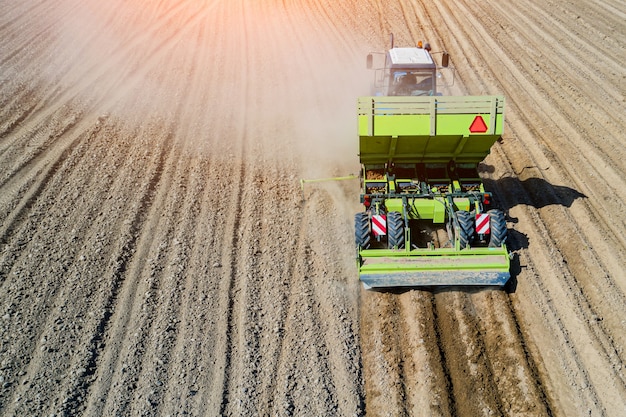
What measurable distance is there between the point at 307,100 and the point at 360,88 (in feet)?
6.45

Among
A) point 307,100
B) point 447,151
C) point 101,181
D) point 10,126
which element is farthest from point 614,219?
point 10,126

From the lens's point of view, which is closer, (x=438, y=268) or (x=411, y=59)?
(x=438, y=268)

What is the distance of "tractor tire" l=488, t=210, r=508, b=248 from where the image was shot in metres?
8.34

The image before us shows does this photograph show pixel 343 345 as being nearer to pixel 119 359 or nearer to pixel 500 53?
pixel 119 359

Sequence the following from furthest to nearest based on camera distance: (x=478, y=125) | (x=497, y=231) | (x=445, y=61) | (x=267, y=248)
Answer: (x=445, y=61) < (x=267, y=248) < (x=497, y=231) < (x=478, y=125)

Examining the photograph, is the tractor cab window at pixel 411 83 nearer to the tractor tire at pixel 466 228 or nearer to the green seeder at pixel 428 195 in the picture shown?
the green seeder at pixel 428 195

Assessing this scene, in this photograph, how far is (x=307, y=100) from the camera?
1533 cm

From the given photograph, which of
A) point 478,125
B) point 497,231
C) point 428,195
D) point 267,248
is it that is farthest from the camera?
point 267,248

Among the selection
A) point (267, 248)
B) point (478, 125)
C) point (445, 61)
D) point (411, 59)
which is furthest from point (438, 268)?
point (411, 59)

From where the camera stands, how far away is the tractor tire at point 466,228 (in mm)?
8445

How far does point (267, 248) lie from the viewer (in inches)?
364

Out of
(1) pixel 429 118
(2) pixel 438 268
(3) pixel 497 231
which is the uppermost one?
(1) pixel 429 118

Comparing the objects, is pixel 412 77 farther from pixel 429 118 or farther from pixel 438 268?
pixel 438 268

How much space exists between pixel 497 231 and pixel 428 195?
1318 millimetres
